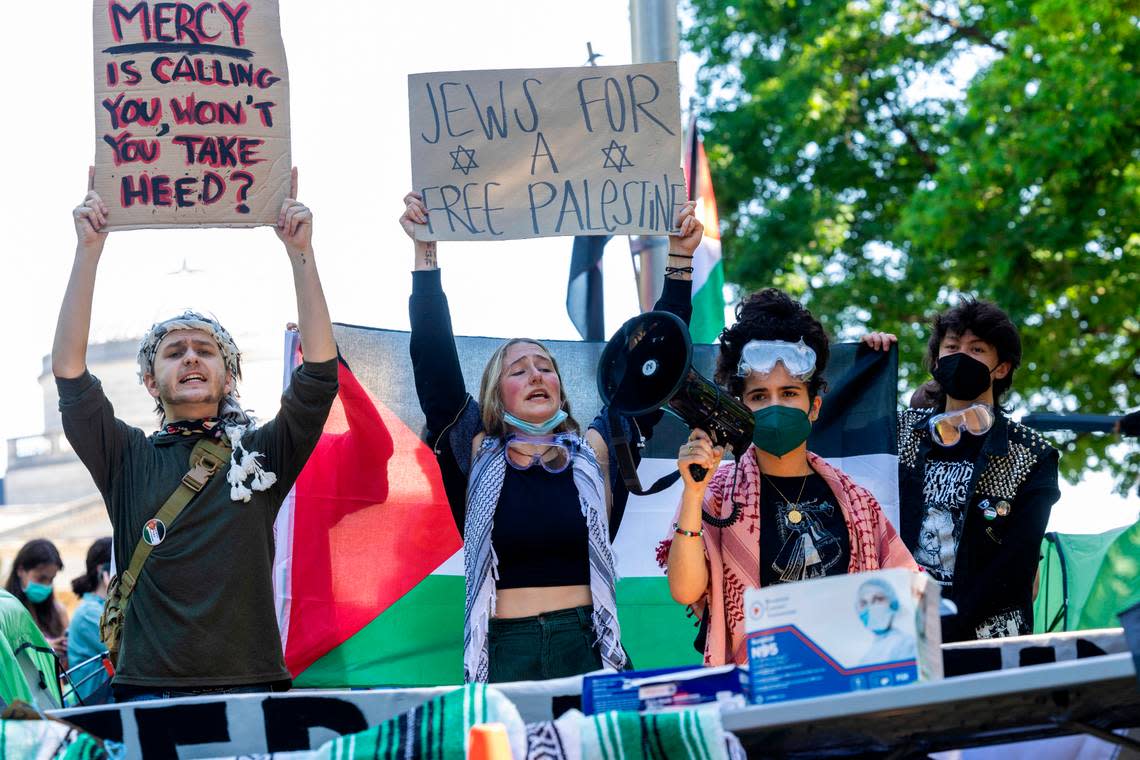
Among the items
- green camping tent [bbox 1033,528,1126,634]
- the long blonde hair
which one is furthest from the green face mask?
green camping tent [bbox 1033,528,1126,634]

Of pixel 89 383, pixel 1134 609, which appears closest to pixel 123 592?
pixel 89 383

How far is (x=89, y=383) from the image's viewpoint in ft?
13.9

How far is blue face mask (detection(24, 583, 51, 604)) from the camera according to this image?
7.95 m

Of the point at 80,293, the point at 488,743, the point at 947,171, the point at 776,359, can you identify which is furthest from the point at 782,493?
the point at 947,171

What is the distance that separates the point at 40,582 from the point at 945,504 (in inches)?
208

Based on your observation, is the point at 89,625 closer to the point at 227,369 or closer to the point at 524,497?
the point at 227,369

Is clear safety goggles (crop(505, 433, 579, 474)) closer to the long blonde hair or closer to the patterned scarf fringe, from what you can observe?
the long blonde hair

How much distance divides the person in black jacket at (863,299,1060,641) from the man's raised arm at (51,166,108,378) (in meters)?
2.54

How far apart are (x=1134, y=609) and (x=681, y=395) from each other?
3.96 feet

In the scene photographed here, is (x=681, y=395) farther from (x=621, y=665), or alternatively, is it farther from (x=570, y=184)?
(x=570, y=184)

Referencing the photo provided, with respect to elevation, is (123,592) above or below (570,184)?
below

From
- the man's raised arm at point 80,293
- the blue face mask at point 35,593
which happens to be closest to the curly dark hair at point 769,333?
the man's raised arm at point 80,293

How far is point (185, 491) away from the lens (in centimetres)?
416

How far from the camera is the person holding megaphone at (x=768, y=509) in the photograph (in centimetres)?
383
